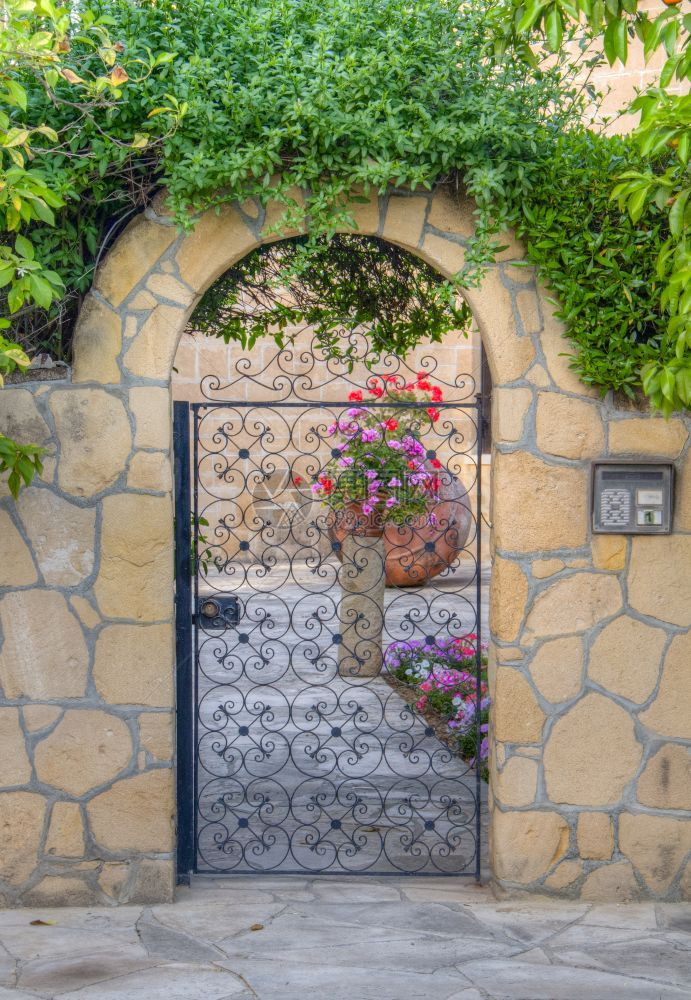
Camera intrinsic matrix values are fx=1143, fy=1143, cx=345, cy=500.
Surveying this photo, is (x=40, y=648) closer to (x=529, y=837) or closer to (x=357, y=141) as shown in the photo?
(x=529, y=837)

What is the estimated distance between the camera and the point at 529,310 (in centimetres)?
415

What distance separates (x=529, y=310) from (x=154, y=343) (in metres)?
1.36

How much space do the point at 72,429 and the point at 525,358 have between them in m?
1.66

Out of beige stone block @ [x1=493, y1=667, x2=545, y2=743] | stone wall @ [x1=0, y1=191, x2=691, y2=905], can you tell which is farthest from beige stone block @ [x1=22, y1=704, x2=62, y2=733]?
beige stone block @ [x1=493, y1=667, x2=545, y2=743]

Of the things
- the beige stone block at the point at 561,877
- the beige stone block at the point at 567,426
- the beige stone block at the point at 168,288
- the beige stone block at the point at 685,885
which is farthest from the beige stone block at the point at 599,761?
the beige stone block at the point at 168,288

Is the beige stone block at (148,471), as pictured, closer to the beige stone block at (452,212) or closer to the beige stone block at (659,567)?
the beige stone block at (452,212)

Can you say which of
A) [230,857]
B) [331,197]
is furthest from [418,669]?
[331,197]

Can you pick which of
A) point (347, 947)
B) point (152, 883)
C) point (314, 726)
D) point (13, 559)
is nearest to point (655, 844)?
point (347, 947)

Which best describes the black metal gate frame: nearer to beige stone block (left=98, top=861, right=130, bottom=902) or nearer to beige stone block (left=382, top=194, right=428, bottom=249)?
beige stone block (left=98, top=861, right=130, bottom=902)

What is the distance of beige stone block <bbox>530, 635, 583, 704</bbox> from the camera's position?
419 cm

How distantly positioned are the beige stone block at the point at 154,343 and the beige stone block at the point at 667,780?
2.29m

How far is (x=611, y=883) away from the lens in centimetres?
420

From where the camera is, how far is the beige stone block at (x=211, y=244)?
4102 mm

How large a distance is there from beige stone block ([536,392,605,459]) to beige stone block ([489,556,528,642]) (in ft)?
1.47
